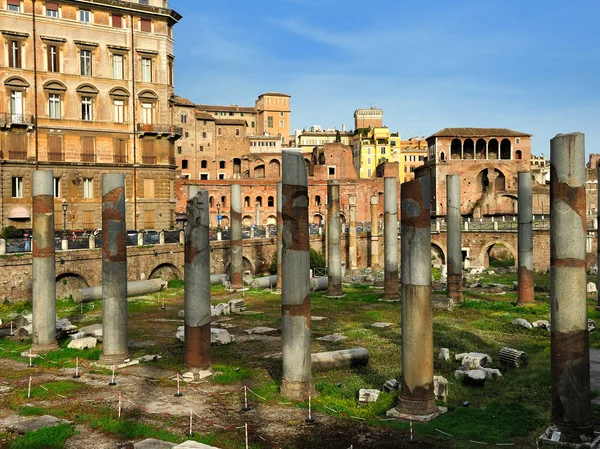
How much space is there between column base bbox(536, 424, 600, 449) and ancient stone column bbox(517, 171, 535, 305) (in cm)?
1433

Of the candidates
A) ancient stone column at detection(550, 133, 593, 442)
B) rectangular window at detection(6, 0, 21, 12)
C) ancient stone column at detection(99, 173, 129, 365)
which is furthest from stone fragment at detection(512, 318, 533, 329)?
rectangular window at detection(6, 0, 21, 12)

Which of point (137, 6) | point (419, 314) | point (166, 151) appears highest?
point (137, 6)

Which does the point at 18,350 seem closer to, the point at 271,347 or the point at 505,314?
the point at 271,347

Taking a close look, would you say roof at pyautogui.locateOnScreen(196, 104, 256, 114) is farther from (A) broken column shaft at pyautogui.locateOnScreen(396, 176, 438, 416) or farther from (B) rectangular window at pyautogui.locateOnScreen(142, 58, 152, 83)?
(A) broken column shaft at pyautogui.locateOnScreen(396, 176, 438, 416)

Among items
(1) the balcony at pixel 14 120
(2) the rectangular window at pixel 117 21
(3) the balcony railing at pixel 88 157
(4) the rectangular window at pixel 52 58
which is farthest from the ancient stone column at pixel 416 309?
(2) the rectangular window at pixel 117 21

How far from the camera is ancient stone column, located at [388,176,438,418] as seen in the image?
1098 cm

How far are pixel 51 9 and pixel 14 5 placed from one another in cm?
190

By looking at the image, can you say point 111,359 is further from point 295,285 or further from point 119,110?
point 119,110

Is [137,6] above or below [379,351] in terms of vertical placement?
above

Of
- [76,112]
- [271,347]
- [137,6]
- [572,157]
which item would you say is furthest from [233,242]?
[572,157]

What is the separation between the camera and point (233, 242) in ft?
A: 93.4

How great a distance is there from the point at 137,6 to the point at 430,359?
32639 millimetres

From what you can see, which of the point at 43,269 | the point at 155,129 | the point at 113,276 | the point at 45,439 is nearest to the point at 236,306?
the point at 43,269

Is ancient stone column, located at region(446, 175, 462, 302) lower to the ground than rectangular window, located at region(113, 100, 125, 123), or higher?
lower
